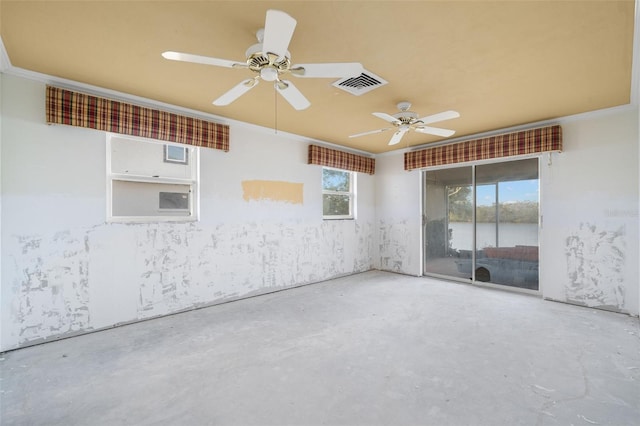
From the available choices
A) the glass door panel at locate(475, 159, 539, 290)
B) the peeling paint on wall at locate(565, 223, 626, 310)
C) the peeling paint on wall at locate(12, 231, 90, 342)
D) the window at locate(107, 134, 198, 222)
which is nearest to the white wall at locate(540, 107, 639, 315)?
the peeling paint on wall at locate(565, 223, 626, 310)

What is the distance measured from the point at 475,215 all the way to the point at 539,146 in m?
1.34

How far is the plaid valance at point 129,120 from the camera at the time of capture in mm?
2721

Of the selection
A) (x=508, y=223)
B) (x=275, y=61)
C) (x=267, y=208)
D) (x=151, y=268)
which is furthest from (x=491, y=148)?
(x=151, y=268)

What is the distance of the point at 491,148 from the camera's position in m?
4.41

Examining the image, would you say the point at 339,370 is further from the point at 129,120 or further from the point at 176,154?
the point at 129,120

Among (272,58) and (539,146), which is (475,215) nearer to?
(539,146)

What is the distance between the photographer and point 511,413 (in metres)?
1.74

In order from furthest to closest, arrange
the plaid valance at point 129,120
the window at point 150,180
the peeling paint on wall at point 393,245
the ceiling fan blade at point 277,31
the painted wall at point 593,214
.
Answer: the peeling paint on wall at point 393,245, the painted wall at point 593,214, the window at point 150,180, the plaid valance at point 129,120, the ceiling fan blade at point 277,31

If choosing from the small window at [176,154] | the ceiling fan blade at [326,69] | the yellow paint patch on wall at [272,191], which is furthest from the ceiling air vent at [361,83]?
the small window at [176,154]

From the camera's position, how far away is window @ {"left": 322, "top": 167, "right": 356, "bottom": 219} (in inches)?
211

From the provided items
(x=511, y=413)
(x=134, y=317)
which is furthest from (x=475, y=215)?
(x=134, y=317)

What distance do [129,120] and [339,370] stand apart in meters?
3.14

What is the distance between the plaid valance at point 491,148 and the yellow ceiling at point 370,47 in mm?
573

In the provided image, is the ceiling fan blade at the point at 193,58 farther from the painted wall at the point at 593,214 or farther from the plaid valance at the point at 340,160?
the painted wall at the point at 593,214
